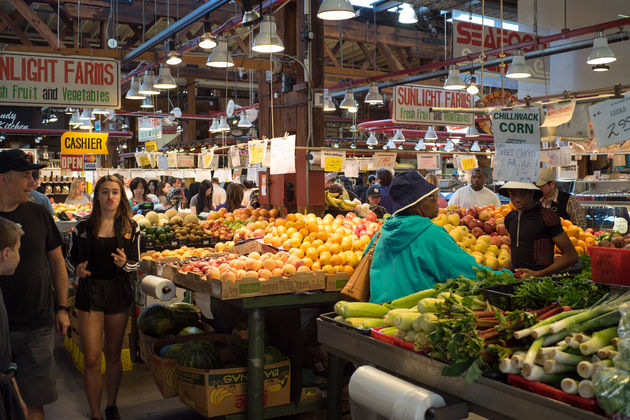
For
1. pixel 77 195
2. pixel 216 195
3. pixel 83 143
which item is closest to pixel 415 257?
pixel 77 195

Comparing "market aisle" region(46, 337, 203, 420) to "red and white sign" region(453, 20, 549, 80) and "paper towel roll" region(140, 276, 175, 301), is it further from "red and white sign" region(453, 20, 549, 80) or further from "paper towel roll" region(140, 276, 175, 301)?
"red and white sign" region(453, 20, 549, 80)

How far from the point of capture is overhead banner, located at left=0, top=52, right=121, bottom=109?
755cm

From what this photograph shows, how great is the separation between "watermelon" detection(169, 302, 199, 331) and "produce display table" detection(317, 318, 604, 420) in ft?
8.34

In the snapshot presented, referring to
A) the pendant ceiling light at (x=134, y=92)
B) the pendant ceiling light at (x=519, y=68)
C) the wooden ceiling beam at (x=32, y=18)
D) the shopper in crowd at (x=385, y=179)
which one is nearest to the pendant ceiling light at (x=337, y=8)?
the pendant ceiling light at (x=519, y=68)

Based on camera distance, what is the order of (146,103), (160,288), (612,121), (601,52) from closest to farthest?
(612,121) → (160,288) → (601,52) → (146,103)

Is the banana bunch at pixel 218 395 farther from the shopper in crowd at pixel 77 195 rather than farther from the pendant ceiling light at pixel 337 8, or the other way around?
the shopper in crowd at pixel 77 195

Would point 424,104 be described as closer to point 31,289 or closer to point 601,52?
point 601,52

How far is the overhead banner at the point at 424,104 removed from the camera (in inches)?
415

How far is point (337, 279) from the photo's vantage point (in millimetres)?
4602

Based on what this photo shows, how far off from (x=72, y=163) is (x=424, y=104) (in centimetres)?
762

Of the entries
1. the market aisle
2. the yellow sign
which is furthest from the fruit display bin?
the yellow sign

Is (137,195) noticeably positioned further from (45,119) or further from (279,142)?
(45,119)

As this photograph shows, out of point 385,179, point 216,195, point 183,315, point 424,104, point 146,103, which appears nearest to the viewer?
point 183,315

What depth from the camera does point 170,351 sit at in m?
4.84
